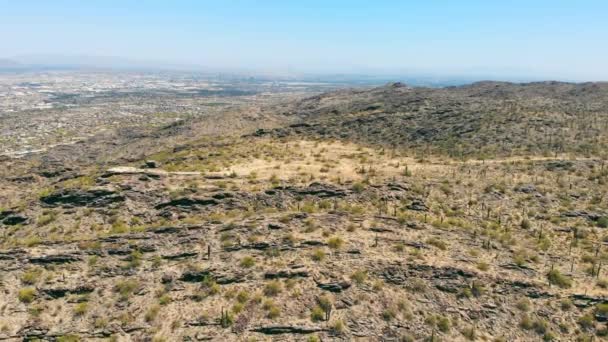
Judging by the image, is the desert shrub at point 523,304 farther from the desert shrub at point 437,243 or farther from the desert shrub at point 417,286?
the desert shrub at point 437,243

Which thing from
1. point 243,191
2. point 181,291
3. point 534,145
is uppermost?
point 534,145

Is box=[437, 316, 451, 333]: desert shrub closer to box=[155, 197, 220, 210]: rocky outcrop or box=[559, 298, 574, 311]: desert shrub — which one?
box=[559, 298, 574, 311]: desert shrub

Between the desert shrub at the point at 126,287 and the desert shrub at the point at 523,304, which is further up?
the desert shrub at the point at 523,304

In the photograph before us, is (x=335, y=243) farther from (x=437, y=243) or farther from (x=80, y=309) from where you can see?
(x=80, y=309)

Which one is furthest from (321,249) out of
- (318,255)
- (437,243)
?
(437,243)

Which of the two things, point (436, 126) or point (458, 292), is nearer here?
point (458, 292)

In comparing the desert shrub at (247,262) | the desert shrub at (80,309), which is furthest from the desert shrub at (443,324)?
the desert shrub at (80,309)

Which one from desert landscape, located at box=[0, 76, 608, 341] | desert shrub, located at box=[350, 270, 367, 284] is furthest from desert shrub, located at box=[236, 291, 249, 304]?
desert shrub, located at box=[350, 270, 367, 284]

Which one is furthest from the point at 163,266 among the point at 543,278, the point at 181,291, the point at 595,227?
the point at 595,227

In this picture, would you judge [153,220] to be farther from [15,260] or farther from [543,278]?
[543,278]

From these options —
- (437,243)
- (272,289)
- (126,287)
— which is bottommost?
(126,287)

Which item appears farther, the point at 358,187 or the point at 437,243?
the point at 358,187
